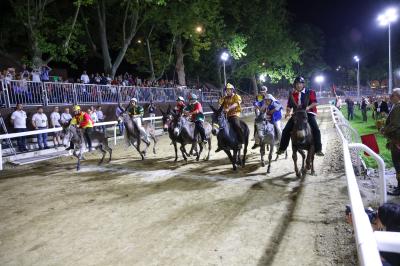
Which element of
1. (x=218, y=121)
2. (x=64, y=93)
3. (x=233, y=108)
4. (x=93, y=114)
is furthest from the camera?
(x=93, y=114)

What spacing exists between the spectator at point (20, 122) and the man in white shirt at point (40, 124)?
0.47 m

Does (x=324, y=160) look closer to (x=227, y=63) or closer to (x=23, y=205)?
(x=23, y=205)

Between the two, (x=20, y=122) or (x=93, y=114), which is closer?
(x=20, y=122)

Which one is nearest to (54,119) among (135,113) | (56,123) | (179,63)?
(56,123)

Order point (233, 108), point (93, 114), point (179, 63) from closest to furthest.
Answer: point (233, 108) → point (93, 114) → point (179, 63)

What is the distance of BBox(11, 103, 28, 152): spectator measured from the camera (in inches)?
586

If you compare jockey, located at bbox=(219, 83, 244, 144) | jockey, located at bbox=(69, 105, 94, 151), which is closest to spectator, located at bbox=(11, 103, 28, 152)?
jockey, located at bbox=(69, 105, 94, 151)

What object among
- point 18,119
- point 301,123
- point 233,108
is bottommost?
point 301,123

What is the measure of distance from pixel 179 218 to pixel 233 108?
5538 millimetres

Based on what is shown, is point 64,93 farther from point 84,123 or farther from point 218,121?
point 218,121

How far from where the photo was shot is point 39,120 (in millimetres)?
15836

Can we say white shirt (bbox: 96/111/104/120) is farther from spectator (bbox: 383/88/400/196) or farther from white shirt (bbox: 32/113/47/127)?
spectator (bbox: 383/88/400/196)

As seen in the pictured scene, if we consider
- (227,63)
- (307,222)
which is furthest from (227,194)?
(227,63)

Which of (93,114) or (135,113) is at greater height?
(93,114)
